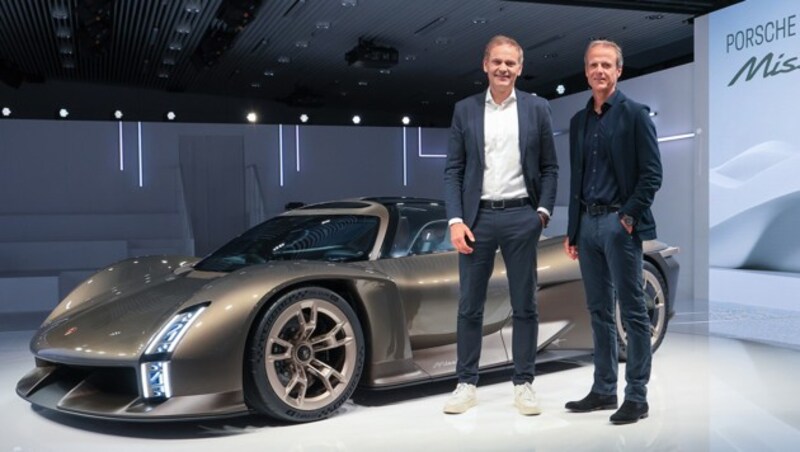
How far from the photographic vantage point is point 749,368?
4.21m

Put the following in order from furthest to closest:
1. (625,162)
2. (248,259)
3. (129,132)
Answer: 1. (129,132)
2. (248,259)
3. (625,162)

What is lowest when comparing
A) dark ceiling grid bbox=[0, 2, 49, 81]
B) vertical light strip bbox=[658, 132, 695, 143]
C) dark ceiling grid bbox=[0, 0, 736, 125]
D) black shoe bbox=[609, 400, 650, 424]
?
black shoe bbox=[609, 400, 650, 424]

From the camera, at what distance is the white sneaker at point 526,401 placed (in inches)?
128

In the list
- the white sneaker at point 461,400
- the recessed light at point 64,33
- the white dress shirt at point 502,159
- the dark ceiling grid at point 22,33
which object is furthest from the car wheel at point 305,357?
the recessed light at point 64,33

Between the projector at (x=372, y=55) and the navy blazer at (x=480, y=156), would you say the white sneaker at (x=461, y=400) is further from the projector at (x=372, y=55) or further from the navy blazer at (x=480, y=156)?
the projector at (x=372, y=55)

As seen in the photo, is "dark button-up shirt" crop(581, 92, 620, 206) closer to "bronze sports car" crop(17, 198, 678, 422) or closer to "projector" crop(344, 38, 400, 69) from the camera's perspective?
"bronze sports car" crop(17, 198, 678, 422)

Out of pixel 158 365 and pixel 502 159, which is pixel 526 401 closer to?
pixel 502 159

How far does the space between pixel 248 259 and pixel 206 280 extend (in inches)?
11.7

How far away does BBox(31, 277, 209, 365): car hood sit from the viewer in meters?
2.92

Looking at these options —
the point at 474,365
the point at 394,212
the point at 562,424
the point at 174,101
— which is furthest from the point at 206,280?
the point at 174,101

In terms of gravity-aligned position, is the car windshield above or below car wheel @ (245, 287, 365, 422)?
above

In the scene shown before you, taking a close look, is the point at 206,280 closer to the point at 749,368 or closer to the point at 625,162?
the point at 625,162

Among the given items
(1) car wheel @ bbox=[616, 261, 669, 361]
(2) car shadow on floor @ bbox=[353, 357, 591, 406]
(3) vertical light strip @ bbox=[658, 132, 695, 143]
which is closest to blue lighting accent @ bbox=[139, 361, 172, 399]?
(2) car shadow on floor @ bbox=[353, 357, 591, 406]

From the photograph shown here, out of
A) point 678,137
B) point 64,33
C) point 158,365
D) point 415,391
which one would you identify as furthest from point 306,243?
point 64,33
